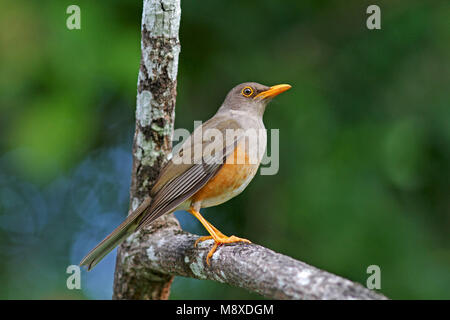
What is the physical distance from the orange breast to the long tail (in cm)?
43

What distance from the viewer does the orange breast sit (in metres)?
3.93

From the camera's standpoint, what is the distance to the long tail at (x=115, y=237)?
389 cm

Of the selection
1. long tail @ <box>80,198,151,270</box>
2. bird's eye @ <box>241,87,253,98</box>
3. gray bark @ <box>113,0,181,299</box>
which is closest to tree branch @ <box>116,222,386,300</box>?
gray bark @ <box>113,0,181,299</box>

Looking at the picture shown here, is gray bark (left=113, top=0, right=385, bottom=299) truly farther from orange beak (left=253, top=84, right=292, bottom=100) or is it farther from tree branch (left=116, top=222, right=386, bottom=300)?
orange beak (left=253, top=84, right=292, bottom=100)

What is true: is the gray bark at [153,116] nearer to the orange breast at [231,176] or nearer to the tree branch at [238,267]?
the tree branch at [238,267]

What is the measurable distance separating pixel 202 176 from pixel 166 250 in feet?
2.03

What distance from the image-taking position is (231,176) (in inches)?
155

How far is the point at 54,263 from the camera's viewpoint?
5.59 metres

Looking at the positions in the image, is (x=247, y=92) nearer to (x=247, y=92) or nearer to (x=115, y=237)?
(x=247, y=92)

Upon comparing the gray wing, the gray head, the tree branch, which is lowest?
the tree branch

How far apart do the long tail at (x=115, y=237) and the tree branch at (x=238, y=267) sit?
298 mm

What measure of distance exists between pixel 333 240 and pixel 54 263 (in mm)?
2752

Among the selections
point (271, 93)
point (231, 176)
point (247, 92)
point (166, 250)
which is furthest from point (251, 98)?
point (166, 250)
